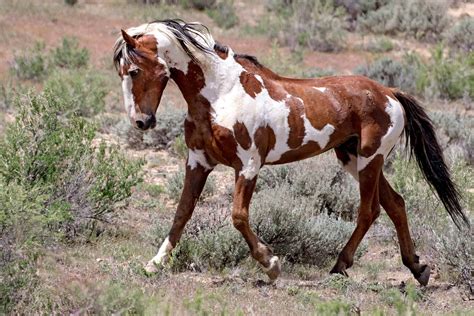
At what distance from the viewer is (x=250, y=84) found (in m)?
6.37

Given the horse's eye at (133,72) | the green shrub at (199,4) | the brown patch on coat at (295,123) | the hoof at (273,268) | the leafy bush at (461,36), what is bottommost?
the green shrub at (199,4)

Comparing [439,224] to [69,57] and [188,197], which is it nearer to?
[188,197]

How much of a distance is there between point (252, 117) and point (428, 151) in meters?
1.82

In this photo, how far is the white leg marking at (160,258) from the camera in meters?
6.23

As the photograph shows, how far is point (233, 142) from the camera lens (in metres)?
6.14

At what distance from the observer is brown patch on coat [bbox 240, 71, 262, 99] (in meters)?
6.32

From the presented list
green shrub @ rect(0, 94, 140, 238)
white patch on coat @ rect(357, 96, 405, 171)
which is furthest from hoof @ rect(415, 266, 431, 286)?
green shrub @ rect(0, 94, 140, 238)

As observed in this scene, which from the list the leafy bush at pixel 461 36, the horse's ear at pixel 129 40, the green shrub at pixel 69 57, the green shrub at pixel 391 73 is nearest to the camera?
the horse's ear at pixel 129 40

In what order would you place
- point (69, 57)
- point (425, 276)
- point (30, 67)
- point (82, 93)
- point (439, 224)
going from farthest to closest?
1. point (69, 57)
2. point (30, 67)
3. point (82, 93)
4. point (439, 224)
5. point (425, 276)

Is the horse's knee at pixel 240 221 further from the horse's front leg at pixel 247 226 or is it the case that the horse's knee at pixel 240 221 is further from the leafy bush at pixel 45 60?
the leafy bush at pixel 45 60

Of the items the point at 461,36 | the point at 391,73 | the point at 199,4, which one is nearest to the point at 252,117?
the point at 391,73

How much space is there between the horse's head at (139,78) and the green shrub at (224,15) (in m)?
22.5

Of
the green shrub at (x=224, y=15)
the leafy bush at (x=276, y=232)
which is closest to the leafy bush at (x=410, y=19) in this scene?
the green shrub at (x=224, y=15)

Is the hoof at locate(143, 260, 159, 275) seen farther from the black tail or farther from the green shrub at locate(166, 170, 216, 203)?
the green shrub at locate(166, 170, 216, 203)
